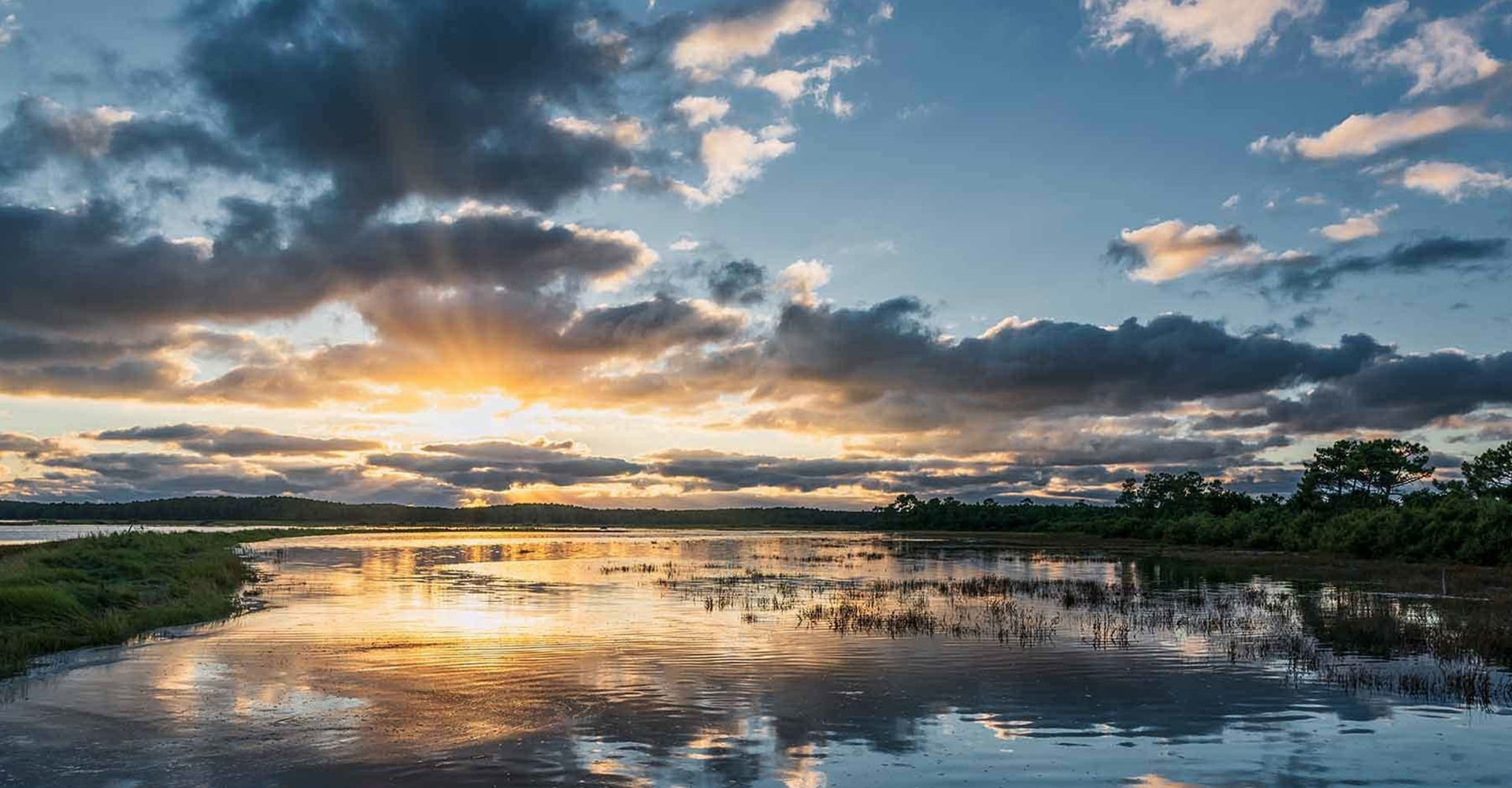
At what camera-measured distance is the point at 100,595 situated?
37.6 meters

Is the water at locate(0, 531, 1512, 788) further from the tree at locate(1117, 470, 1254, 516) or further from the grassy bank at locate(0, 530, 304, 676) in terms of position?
the tree at locate(1117, 470, 1254, 516)

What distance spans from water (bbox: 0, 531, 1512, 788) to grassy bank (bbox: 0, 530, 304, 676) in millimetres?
1776

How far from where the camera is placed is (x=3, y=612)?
31.0 meters

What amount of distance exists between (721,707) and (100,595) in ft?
94.5

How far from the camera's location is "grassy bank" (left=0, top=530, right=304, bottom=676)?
29938 millimetres

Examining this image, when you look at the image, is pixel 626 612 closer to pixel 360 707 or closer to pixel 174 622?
pixel 174 622

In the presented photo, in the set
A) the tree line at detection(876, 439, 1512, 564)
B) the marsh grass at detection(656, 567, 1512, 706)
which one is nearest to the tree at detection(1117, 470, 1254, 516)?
the tree line at detection(876, 439, 1512, 564)

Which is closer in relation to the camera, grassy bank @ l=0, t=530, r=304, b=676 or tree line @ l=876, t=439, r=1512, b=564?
grassy bank @ l=0, t=530, r=304, b=676

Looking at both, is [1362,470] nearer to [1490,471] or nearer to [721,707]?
[1490,471]

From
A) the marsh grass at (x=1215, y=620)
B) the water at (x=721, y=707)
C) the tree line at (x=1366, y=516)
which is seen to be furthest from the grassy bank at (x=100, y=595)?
the tree line at (x=1366, y=516)

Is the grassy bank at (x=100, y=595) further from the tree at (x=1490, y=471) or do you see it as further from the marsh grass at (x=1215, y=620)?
the tree at (x=1490, y=471)

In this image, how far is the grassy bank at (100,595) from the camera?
29938mm

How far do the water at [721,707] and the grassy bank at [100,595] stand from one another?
178cm

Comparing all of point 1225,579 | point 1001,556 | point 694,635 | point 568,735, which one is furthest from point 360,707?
point 1001,556
